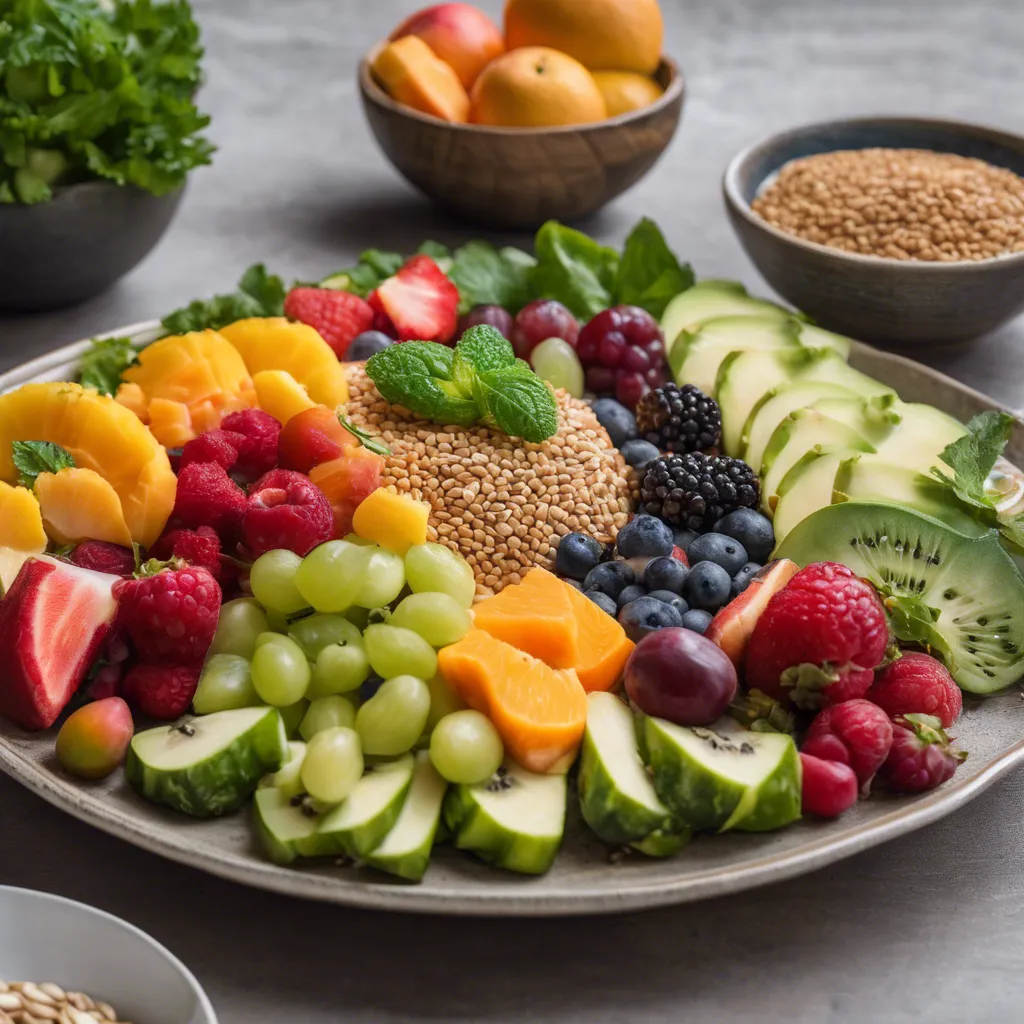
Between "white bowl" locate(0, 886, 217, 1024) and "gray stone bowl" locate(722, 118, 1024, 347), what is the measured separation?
5.49 ft

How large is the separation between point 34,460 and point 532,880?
91 centimetres

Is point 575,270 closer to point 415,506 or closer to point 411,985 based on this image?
point 415,506

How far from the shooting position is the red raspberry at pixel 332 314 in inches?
87.0

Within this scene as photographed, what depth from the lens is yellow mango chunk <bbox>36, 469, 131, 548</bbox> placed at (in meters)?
1.69

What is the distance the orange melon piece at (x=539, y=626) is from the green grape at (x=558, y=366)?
658 millimetres

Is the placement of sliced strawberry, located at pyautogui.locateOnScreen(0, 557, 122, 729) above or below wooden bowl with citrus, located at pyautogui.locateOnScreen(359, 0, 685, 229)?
below

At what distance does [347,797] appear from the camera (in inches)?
53.1

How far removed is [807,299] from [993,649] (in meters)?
0.99

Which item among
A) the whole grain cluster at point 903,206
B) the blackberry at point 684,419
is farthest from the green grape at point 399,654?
the whole grain cluster at point 903,206

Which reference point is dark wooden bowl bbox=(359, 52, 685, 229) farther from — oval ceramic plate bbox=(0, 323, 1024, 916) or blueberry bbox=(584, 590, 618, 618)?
oval ceramic plate bbox=(0, 323, 1024, 916)

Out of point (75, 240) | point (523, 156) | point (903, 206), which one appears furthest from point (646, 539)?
point (75, 240)

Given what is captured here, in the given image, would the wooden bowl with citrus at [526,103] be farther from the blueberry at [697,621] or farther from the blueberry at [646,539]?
the blueberry at [697,621]

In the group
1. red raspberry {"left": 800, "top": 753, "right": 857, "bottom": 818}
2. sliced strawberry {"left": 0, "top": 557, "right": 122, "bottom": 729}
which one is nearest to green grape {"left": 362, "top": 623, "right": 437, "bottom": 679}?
sliced strawberry {"left": 0, "top": 557, "right": 122, "bottom": 729}

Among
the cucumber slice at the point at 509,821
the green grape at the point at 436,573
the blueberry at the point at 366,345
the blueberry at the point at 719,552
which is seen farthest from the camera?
the blueberry at the point at 366,345
